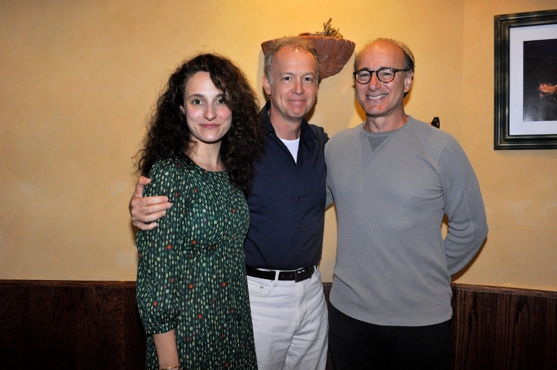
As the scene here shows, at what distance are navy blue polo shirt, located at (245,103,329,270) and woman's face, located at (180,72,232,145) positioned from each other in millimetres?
384

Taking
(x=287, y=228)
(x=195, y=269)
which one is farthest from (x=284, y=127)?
(x=195, y=269)

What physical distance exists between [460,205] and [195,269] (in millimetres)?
1177

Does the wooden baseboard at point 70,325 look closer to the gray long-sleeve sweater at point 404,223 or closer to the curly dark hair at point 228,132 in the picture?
the gray long-sleeve sweater at point 404,223

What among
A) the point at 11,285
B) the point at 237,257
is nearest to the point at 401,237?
the point at 237,257

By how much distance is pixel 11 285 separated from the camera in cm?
250

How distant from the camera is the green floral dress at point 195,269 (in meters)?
1.37

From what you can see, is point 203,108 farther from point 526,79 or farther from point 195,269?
point 526,79

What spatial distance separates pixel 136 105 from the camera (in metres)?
2.46

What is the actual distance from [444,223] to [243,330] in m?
1.41

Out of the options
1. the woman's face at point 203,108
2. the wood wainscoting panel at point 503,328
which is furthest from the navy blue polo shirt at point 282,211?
the wood wainscoting panel at point 503,328

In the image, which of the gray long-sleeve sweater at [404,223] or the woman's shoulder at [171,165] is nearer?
the woman's shoulder at [171,165]

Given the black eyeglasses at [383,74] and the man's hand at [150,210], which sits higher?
the black eyeglasses at [383,74]

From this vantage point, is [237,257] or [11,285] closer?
[237,257]

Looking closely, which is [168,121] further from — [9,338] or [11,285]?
[9,338]
